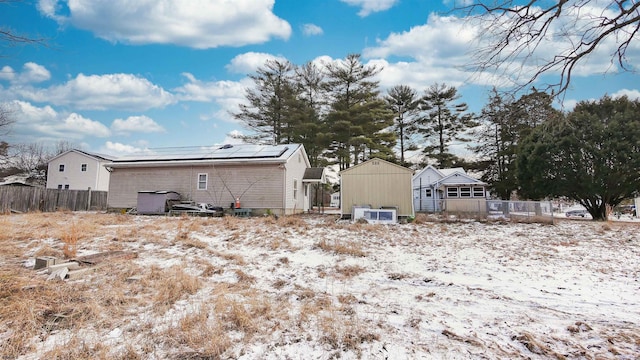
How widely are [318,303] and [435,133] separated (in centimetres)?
3053

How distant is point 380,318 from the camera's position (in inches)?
135

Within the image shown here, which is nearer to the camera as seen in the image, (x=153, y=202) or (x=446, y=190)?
(x=153, y=202)

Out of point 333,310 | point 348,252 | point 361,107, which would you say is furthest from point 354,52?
point 333,310

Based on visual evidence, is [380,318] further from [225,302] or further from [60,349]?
[60,349]

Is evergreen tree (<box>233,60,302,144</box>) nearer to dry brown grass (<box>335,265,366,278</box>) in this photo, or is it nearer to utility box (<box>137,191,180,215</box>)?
utility box (<box>137,191,180,215</box>)

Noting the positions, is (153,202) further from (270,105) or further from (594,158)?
(594,158)

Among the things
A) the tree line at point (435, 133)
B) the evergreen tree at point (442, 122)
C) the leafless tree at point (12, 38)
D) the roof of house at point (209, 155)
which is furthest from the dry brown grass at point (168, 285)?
the evergreen tree at point (442, 122)

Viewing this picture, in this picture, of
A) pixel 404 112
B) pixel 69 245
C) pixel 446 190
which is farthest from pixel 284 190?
pixel 404 112

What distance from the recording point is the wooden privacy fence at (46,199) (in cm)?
1565

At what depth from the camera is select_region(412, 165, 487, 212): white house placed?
20283mm

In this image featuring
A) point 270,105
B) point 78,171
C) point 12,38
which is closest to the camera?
point 12,38

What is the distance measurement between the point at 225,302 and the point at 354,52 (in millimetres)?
26805

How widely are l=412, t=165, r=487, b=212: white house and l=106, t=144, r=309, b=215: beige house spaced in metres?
10.6

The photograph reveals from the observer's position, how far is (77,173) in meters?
26.1
